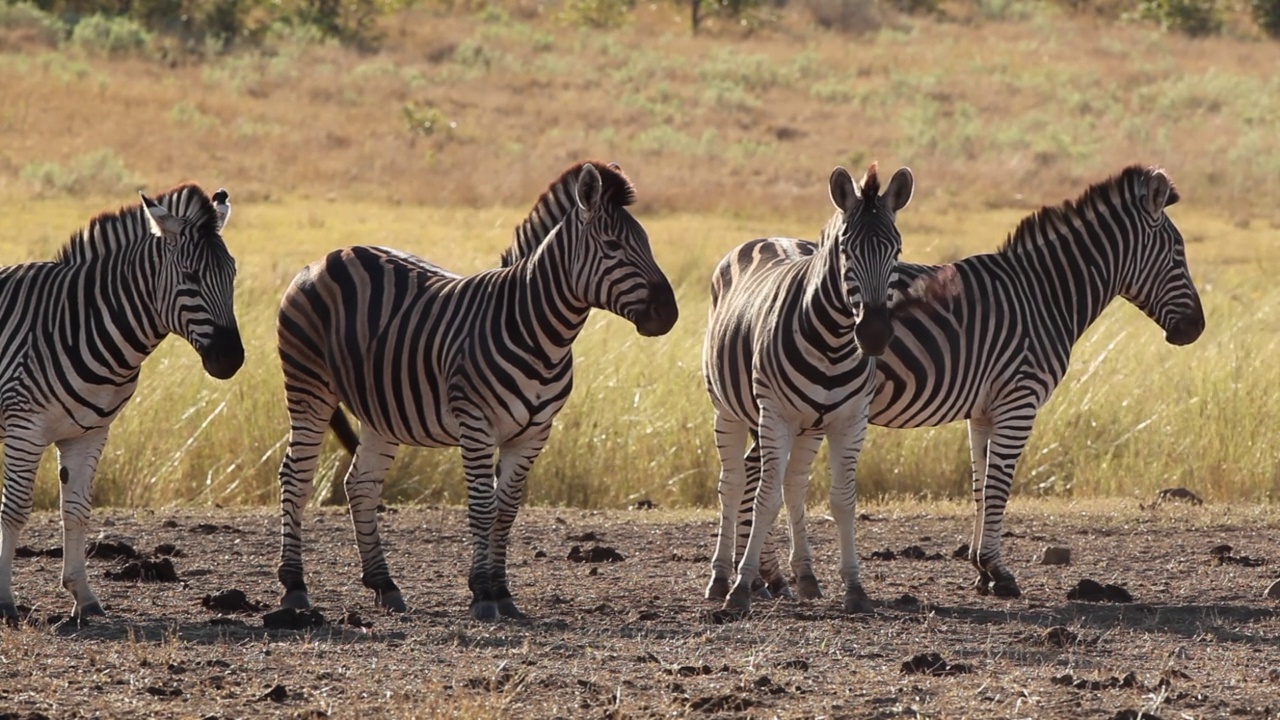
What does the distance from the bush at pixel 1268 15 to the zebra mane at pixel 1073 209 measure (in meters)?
46.2

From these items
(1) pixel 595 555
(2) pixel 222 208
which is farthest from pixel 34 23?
(2) pixel 222 208

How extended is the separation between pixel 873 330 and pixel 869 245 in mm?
385

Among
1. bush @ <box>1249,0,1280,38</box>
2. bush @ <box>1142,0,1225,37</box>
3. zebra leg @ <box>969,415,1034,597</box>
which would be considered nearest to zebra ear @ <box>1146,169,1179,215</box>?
zebra leg @ <box>969,415,1034,597</box>

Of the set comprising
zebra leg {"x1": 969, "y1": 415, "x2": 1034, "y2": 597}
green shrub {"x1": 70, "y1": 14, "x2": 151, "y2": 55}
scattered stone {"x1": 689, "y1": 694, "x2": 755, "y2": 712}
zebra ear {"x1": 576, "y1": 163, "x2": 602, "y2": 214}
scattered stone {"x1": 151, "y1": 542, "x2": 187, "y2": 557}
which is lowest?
scattered stone {"x1": 151, "y1": 542, "x2": 187, "y2": 557}

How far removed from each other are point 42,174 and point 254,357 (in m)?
16.2

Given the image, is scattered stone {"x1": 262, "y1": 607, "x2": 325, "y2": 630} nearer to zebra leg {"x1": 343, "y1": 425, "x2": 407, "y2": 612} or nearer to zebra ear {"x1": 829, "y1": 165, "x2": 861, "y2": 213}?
zebra leg {"x1": 343, "y1": 425, "x2": 407, "y2": 612}

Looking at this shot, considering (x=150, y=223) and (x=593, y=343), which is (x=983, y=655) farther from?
(x=593, y=343)

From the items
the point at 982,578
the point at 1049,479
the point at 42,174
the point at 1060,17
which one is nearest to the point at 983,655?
the point at 982,578

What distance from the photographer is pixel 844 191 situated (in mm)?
7281

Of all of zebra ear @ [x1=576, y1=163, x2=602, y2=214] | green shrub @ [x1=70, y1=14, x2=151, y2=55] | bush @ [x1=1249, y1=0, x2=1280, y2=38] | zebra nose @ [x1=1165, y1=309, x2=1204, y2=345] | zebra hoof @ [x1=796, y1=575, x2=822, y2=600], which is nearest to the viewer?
zebra ear @ [x1=576, y1=163, x2=602, y2=214]

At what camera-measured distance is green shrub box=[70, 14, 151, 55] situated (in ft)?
127

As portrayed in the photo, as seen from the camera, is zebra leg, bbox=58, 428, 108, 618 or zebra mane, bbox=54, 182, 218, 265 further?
zebra leg, bbox=58, 428, 108, 618

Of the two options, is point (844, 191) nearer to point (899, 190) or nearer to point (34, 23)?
point (899, 190)

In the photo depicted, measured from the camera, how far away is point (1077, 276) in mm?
8875
